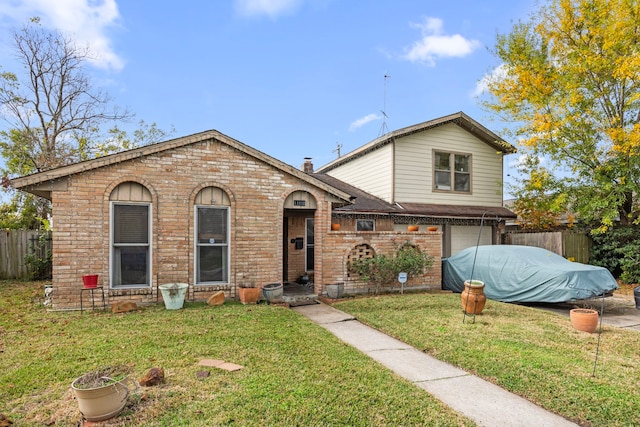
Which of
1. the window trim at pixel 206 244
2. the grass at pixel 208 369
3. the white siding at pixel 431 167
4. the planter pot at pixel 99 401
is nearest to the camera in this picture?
the planter pot at pixel 99 401

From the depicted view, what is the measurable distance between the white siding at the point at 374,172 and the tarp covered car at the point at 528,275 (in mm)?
4054

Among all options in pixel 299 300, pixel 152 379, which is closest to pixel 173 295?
pixel 299 300

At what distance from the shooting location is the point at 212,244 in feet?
29.3

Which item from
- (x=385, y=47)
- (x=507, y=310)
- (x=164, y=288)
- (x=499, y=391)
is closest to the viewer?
(x=499, y=391)

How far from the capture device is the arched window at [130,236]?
8.16 m

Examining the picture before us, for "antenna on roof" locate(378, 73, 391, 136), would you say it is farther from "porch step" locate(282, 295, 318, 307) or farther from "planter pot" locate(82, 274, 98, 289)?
"planter pot" locate(82, 274, 98, 289)

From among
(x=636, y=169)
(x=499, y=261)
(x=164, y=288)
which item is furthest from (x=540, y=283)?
(x=164, y=288)

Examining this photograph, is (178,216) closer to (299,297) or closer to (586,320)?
(299,297)

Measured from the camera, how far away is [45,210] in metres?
18.2

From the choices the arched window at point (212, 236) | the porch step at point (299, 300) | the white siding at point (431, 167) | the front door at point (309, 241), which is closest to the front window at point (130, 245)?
the arched window at point (212, 236)

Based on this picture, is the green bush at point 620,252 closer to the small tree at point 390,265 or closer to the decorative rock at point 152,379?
the small tree at point 390,265

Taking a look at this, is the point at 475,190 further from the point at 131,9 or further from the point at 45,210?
the point at 45,210

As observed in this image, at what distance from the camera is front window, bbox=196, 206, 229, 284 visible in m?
8.83

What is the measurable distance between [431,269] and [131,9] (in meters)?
11.4
